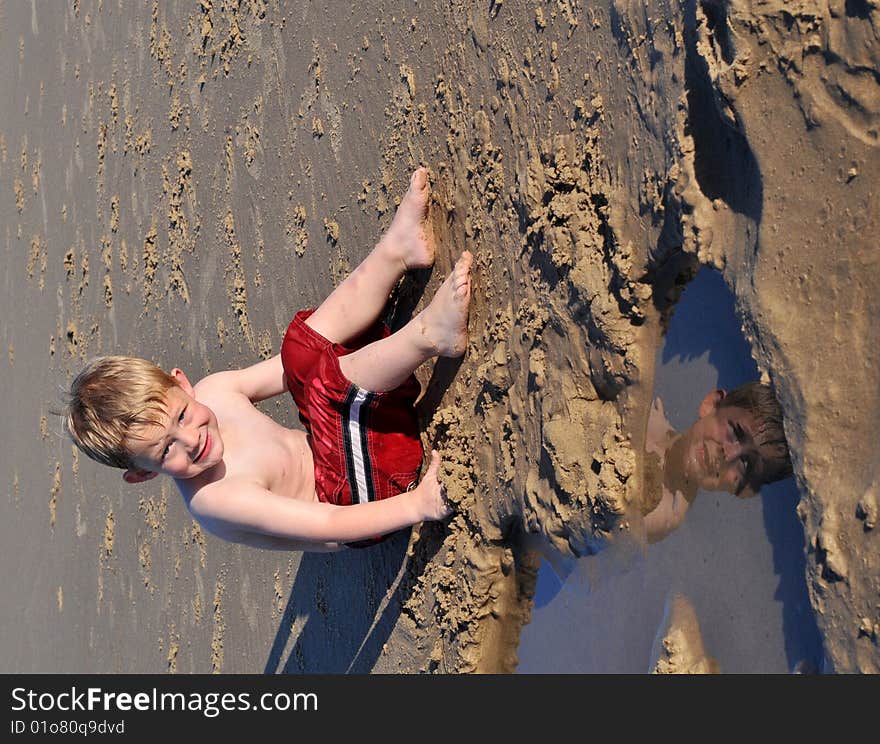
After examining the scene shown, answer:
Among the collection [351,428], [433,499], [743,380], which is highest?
[743,380]

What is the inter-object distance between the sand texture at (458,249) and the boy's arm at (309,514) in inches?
4.4

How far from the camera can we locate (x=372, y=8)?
83.1 inches

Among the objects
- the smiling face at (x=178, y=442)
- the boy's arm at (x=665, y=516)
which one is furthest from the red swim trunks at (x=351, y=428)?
the boy's arm at (x=665, y=516)

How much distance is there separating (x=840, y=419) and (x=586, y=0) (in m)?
0.84

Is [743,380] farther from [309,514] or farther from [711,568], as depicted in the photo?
[309,514]

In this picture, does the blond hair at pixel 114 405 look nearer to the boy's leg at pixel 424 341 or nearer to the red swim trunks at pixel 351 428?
the red swim trunks at pixel 351 428

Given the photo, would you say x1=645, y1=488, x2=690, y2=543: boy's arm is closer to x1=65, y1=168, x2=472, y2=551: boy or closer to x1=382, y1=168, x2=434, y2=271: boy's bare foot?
x1=65, y1=168, x2=472, y2=551: boy

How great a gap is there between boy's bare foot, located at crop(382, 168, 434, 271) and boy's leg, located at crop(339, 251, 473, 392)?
0.32 ft

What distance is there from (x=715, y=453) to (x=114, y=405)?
1.16 m

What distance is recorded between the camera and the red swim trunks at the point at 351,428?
198 centimetres

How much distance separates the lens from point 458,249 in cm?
190

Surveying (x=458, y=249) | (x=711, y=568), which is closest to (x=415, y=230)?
(x=458, y=249)

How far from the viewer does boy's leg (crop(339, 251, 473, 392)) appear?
1832mm

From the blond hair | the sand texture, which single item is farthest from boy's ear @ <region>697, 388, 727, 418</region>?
the blond hair
